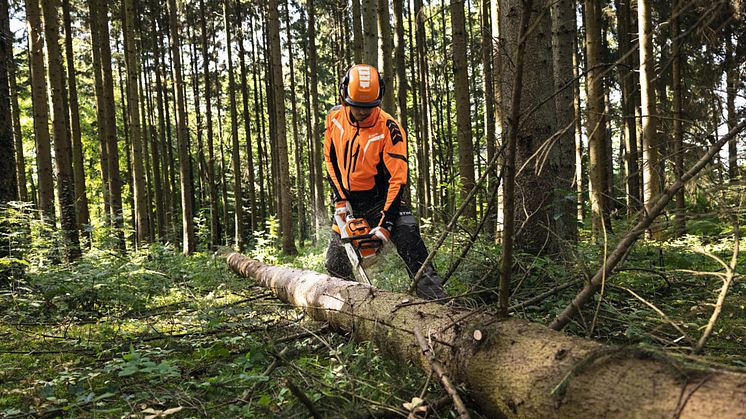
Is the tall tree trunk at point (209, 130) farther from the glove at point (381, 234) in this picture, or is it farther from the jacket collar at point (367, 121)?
the glove at point (381, 234)

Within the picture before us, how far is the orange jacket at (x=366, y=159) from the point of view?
4562 mm

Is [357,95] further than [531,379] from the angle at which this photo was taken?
Yes

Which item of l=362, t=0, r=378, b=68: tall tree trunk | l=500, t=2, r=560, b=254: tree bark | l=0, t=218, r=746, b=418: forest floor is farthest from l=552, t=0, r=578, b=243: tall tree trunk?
l=362, t=0, r=378, b=68: tall tree trunk

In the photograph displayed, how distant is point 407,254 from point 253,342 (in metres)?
1.70

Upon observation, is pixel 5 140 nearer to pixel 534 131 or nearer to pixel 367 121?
pixel 367 121

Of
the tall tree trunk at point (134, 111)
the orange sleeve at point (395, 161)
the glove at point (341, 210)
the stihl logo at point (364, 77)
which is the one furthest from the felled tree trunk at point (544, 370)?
the tall tree trunk at point (134, 111)

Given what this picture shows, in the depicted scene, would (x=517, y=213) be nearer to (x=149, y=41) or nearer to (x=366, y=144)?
(x=366, y=144)

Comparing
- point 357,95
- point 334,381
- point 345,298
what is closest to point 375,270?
point 345,298

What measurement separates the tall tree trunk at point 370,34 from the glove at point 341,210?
12.5 feet

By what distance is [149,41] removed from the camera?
21.8 meters

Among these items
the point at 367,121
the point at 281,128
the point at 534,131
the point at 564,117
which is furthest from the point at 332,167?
the point at 281,128

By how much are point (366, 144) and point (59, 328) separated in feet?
11.3

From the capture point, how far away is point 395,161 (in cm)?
454

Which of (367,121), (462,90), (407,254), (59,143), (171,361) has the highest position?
(462,90)
